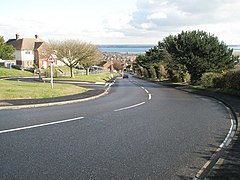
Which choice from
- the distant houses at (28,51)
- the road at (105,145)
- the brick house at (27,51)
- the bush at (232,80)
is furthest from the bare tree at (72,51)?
the road at (105,145)

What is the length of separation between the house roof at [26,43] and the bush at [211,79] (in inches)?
2412

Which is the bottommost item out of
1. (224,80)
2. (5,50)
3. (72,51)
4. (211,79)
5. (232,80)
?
(211,79)

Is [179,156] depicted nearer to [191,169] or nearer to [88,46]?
[191,169]

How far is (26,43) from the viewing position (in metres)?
79.9

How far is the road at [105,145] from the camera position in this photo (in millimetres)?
4820

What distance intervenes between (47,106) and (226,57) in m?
27.4

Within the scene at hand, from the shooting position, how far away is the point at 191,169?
16.6 ft

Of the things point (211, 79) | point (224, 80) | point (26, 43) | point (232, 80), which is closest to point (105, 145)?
point (232, 80)

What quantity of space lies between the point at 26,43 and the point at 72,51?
39.0 m

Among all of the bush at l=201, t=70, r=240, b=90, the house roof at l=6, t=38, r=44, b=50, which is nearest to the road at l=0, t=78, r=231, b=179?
the bush at l=201, t=70, r=240, b=90

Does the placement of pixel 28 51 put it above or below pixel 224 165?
above

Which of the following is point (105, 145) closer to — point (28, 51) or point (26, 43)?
point (28, 51)

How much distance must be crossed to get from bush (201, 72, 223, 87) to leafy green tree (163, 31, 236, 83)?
5.19 meters

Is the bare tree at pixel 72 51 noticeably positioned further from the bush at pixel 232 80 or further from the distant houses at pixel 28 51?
the distant houses at pixel 28 51
